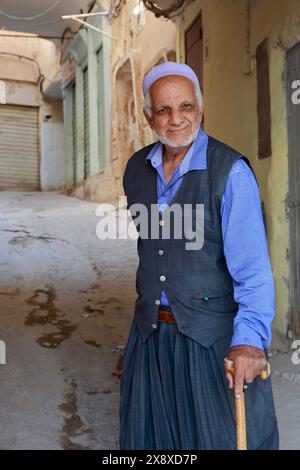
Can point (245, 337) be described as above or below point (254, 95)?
below

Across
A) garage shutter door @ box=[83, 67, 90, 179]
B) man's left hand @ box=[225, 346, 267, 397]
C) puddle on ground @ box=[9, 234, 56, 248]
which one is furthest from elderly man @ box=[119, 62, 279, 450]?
garage shutter door @ box=[83, 67, 90, 179]

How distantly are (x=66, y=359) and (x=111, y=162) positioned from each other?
8.44m

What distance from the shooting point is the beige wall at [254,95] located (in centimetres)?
452

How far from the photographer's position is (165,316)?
1.87m

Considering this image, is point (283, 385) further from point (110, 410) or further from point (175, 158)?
point (175, 158)

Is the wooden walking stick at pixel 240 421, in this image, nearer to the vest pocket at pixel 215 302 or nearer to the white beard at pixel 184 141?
the vest pocket at pixel 215 302

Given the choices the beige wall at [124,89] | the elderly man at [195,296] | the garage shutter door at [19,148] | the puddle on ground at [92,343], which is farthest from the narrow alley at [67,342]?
the garage shutter door at [19,148]

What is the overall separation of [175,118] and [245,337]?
69 centimetres

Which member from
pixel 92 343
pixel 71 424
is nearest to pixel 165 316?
pixel 71 424

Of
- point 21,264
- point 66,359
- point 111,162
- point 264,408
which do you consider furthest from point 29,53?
point 264,408

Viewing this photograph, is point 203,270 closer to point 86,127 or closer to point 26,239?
point 26,239

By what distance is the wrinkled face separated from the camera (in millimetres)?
1902

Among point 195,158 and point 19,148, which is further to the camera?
point 19,148

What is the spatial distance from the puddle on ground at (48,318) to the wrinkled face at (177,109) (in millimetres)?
3091
